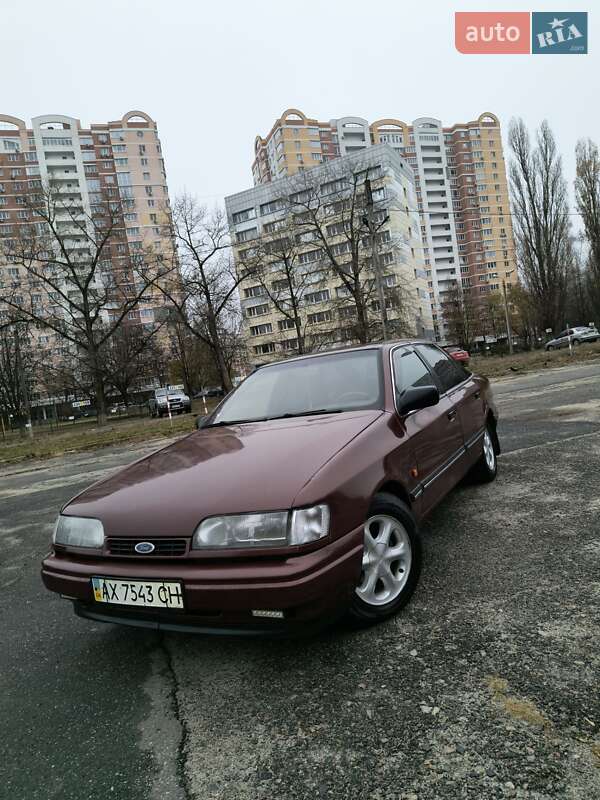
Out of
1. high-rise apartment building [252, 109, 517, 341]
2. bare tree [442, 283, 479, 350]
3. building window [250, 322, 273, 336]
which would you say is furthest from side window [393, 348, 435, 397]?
high-rise apartment building [252, 109, 517, 341]

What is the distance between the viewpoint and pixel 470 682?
2.06 metres

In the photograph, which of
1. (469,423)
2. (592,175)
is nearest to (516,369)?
(469,423)

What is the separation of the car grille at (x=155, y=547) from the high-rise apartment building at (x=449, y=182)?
10300 centimetres

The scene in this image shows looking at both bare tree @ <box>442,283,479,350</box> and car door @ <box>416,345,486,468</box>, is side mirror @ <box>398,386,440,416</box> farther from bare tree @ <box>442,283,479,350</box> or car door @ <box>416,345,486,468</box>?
bare tree @ <box>442,283,479,350</box>

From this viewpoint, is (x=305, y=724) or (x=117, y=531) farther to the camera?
(x=117, y=531)

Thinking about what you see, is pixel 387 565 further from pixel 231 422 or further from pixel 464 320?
pixel 464 320

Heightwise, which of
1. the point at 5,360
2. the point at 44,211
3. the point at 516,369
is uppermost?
the point at 44,211

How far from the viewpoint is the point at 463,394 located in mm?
4344

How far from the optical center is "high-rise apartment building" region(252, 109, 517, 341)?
105062 mm

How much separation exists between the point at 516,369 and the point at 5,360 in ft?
140

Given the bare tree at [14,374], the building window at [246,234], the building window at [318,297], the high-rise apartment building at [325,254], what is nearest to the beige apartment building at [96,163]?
the building window at [246,234]

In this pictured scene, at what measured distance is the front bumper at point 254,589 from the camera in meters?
2.05

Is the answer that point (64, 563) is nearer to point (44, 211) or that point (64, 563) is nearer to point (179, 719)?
point (179, 719)

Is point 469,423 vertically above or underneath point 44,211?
underneath
